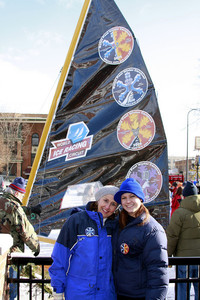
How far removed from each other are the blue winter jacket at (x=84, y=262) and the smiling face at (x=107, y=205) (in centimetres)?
13

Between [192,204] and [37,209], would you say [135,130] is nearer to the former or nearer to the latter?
[192,204]

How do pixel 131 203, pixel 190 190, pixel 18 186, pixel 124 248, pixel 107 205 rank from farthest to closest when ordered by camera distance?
pixel 190 190 → pixel 18 186 → pixel 107 205 → pixel 131 203 → pixel 124 248

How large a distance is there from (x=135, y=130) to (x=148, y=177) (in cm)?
80

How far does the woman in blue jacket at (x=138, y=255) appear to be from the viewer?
203 centimetres

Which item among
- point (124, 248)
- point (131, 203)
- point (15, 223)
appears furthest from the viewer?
point (15, 223)

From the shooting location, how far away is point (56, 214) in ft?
15.8

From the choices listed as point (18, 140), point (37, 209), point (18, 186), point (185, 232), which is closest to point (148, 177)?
point (185, 232)

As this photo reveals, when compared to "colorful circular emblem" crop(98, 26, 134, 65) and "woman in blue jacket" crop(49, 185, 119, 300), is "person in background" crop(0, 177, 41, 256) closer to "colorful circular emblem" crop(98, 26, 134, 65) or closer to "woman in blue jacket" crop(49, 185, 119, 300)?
"woman in blue jacket" crop(49, 185, 119, 300)

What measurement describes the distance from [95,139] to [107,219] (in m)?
2.62

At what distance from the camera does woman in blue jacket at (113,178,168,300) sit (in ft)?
6.66

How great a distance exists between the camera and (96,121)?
4.90 metres

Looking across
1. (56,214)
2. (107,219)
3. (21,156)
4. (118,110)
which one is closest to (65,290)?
(107,219)

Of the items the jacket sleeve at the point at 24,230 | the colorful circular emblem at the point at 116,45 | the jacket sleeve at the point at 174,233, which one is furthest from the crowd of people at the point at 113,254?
the colorful circular emblem at the point at 116,45

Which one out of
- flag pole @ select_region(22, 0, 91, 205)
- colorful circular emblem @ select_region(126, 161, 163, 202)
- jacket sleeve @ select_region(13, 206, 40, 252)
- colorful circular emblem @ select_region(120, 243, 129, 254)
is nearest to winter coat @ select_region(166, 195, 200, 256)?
colorful circular emblem @ select_region(126, 161, 163, 202)
